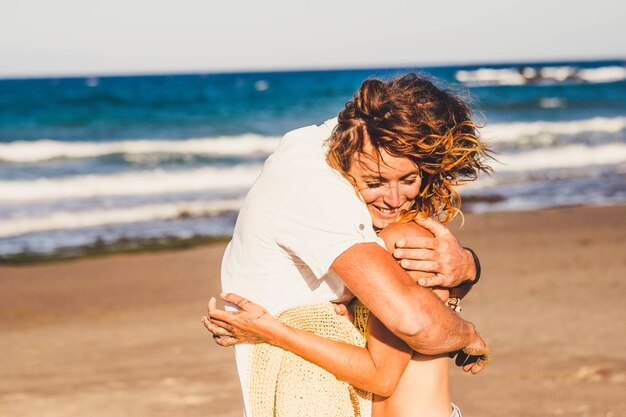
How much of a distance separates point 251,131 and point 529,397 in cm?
2352

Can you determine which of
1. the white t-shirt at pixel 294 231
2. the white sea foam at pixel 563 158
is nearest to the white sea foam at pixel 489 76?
the white sea foam at pixel 563 158

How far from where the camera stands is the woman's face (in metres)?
2.80

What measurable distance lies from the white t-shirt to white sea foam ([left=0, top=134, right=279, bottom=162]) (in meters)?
19.2

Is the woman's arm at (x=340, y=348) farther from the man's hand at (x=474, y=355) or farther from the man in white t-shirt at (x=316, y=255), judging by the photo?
the man's hand at (x=474, y=355)

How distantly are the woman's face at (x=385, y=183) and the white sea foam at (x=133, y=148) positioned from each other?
1908cm

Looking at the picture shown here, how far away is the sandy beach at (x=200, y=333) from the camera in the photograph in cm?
564

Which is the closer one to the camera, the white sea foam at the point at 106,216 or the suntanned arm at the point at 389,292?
the suntanned arm at the point at 389,292

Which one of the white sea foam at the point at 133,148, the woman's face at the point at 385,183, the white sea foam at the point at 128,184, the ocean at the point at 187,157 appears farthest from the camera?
the white sea foam at the point at 133,148

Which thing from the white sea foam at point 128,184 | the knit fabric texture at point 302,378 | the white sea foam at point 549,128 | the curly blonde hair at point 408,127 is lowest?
the white sea foam at point 549,128

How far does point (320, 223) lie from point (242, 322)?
490mm

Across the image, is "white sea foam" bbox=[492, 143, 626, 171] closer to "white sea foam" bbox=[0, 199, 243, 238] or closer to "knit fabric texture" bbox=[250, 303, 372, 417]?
"white sea foam" bbox=[0, 199, 243, 238]

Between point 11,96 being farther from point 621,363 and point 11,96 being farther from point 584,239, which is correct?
point 621,363

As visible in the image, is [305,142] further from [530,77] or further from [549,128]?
[530,77]

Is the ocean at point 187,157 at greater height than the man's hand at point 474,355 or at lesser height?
lesser
